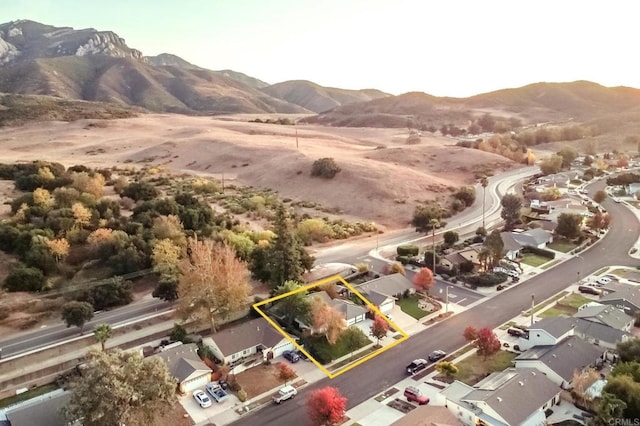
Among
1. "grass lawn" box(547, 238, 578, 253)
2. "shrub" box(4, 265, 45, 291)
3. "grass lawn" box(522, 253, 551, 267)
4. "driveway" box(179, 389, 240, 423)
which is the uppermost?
"shrub" box(4, 265, 45, 291)

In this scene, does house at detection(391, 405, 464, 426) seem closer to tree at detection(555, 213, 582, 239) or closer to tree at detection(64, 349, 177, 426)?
tree at detection(64, 349, 177, 426)

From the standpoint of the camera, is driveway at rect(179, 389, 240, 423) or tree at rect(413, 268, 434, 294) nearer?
driveway at rect(179, 389, 240, 423)

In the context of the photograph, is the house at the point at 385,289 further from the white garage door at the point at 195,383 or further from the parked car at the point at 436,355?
the white garage door at the point at 195,383

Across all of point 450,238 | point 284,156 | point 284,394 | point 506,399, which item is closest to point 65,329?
point 284,394

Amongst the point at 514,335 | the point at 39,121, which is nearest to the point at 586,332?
the point at 514,335

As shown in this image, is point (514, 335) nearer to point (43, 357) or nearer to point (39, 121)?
point (43, 357)

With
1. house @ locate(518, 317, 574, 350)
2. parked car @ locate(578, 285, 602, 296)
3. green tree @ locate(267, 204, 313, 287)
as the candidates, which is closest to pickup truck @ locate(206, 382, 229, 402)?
green tree @ locate(267, 204, 313, 287)
